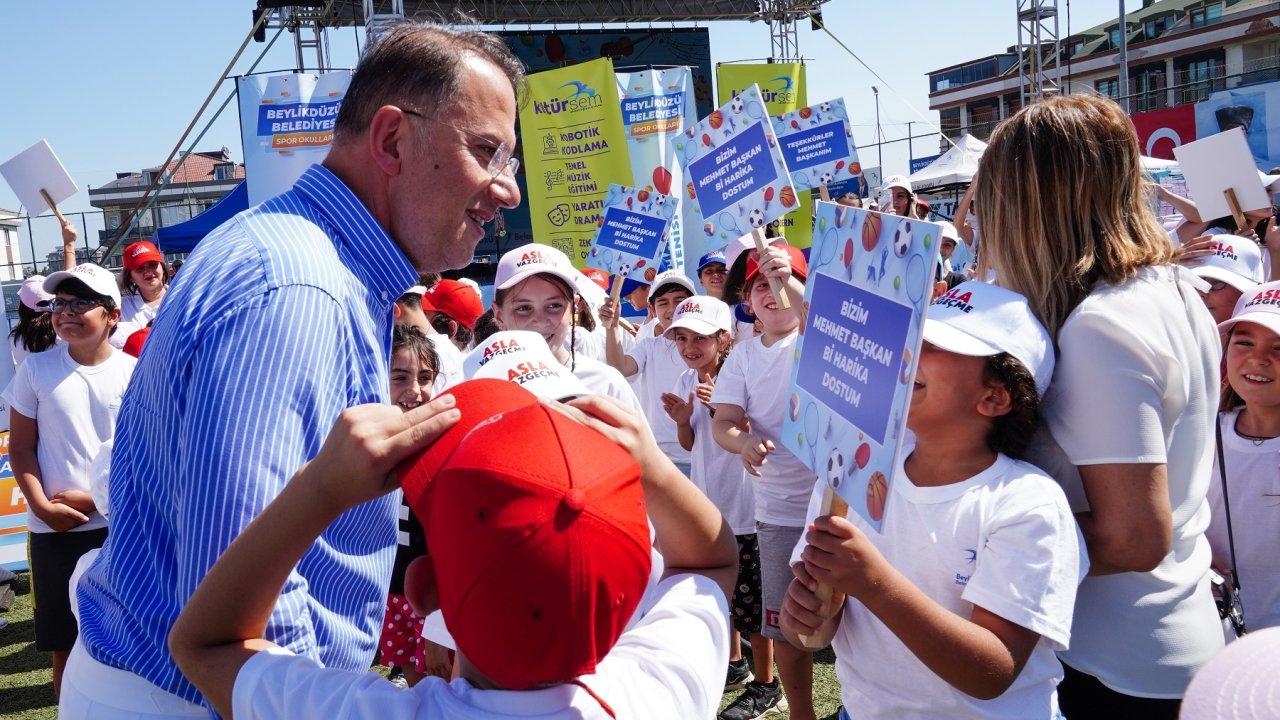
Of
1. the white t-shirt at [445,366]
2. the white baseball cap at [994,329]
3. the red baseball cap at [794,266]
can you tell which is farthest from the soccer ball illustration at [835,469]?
the red baseball cap at [794,266]

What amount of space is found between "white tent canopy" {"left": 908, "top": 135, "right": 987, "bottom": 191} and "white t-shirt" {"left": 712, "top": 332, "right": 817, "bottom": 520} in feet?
42.7

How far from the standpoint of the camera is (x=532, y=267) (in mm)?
3682

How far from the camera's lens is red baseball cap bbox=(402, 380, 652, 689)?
3.36ft

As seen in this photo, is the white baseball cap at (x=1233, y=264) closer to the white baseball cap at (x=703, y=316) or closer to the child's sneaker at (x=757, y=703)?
the white baseball cap at (x=703, y=316)

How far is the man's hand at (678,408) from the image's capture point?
4.70 meters

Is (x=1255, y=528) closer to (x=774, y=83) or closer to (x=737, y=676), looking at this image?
(x=737, y=676)

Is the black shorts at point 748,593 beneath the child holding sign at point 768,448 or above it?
beneath

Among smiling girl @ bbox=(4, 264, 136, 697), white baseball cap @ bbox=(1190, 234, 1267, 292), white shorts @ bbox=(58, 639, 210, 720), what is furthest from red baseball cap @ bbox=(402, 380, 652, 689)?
smiling girl @ bbox=(4, 264, 136, 697)

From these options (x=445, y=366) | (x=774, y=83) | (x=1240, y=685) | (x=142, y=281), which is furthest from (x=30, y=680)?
(x=774, y=83)

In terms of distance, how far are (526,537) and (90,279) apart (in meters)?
4.17

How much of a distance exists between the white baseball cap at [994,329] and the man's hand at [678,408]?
2.87 metres

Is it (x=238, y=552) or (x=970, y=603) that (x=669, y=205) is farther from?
(x=238, y=552)

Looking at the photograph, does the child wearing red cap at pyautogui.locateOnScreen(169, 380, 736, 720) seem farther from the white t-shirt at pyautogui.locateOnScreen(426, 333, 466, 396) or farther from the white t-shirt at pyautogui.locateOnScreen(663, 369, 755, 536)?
the white t-shirt at pyautogui.locateOnScreen(663, 369, 755, 536)

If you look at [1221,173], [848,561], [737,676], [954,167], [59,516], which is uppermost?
[954,167]
